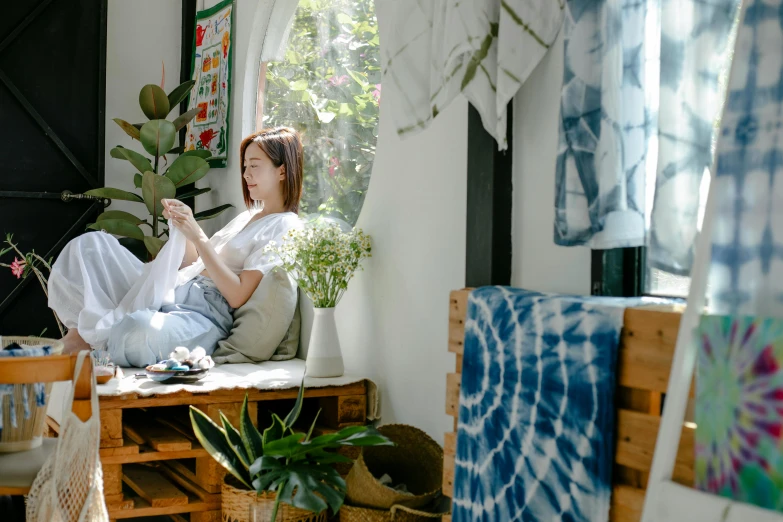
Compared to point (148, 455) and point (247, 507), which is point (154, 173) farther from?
point (247, 507)

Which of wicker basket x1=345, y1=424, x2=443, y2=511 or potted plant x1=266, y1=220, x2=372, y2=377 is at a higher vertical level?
potted plant x1=266, y1=220, x2=372, y2=377

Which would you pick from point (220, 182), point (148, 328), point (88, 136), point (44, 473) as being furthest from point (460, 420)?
point (88, 136)

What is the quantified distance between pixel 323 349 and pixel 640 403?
153 centimetres

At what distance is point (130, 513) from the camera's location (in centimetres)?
259

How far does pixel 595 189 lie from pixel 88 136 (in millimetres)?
4216

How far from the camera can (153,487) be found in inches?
111

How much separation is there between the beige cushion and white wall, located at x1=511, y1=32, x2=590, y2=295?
1.46m

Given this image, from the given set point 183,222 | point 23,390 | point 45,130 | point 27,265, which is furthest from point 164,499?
point 45,130

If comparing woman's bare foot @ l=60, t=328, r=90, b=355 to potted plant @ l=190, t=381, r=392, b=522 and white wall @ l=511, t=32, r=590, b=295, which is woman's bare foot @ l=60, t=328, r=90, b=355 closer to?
potted plant @ l=190, t=381, r=392, b=522

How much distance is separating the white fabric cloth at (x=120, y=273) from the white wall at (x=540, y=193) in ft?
Result: 4.78

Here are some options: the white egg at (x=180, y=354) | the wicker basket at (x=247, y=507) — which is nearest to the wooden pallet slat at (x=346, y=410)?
the wicker basket at (x=247, y=507)

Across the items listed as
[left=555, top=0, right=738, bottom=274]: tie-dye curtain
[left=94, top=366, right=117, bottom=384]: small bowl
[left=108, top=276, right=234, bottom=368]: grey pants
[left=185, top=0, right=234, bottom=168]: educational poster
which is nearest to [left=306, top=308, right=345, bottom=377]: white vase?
[left=108, top=276, right=234, bottom=368]: grey pants

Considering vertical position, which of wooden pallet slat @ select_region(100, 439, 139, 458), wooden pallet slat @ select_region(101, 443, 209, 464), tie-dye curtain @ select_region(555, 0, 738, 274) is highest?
tie-dye curtain @ select_region(555, 0, 738, 274)

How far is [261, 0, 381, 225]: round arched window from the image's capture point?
130 inches
